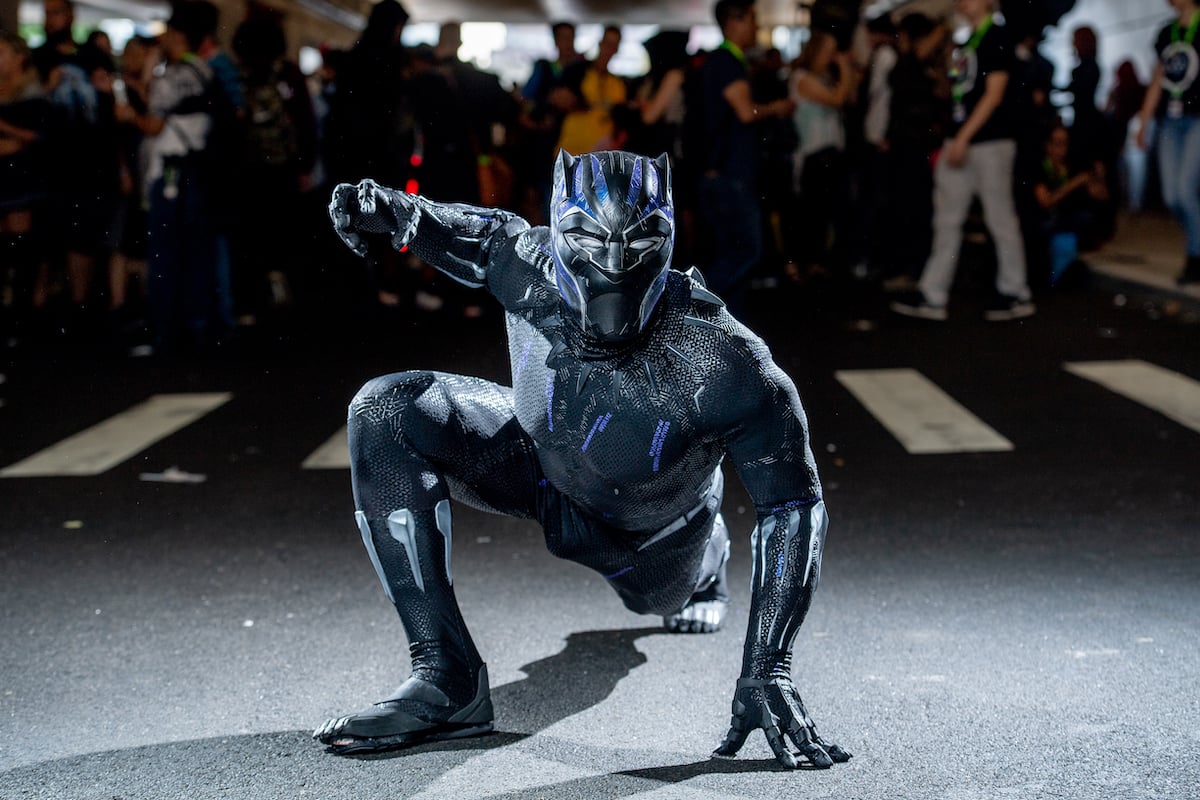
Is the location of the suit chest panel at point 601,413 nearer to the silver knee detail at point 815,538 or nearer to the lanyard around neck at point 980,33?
the silver knee detail at point 815,538

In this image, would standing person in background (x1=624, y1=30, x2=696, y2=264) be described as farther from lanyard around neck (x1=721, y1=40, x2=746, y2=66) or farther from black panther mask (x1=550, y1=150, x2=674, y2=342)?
black panther mask (x1=550, y1=150, x2=674, y2=342)

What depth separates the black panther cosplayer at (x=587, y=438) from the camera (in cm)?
305

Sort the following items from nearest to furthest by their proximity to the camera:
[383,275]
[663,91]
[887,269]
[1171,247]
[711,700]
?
[711,700], [663,91], [383,275], [887,269], [1171,247]

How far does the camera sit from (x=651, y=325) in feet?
10.2

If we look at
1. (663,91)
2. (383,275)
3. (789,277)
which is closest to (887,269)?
(789,277)

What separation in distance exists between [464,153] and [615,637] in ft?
22.8

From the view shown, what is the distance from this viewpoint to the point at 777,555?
10.2 feet

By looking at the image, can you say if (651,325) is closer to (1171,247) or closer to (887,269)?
(887,269)

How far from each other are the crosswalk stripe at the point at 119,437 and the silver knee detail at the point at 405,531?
11.9 feet

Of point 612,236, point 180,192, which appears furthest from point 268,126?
point 612,236

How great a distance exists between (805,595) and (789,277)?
34.0 feet

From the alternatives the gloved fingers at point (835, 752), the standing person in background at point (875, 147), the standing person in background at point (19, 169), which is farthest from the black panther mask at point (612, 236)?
the standing person in background at point (875, 147)

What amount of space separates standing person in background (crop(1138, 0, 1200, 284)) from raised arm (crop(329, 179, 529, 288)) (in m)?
8.60

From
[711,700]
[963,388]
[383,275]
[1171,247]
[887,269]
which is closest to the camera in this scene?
[711,700]
